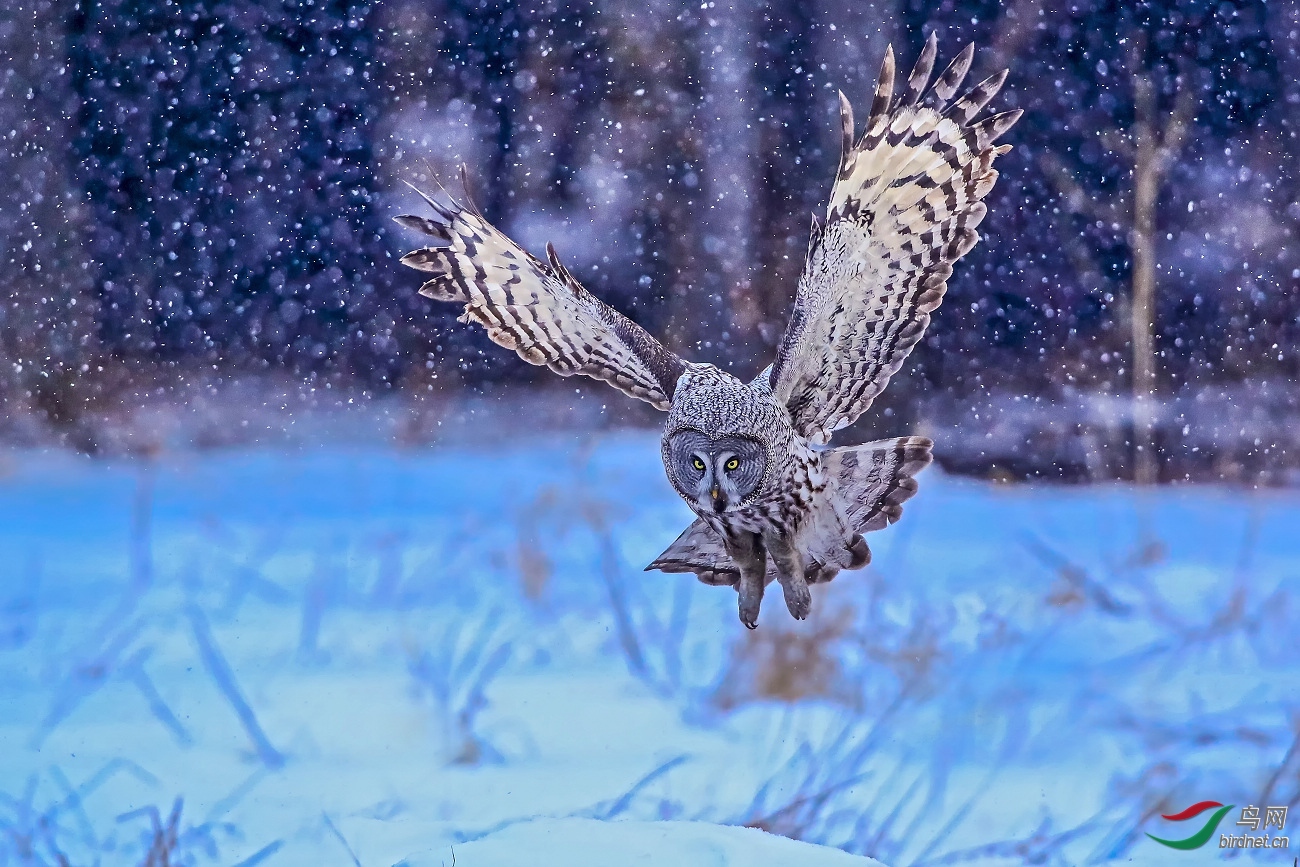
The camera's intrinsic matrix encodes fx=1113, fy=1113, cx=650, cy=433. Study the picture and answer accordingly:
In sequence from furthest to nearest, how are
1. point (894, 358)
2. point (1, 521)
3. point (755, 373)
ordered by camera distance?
1. point (1, 521)
2. point (755, 373)
3. point (894, 358)

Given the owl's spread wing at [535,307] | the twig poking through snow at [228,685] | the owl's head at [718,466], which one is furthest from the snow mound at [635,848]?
the owl's spread wing at [535,307]

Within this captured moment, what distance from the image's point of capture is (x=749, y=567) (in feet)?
6.00

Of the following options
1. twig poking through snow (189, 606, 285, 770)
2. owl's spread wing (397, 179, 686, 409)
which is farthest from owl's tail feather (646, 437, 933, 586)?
twig poking through snow (189, 606, 285, 770)

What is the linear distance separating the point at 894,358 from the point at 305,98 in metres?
1.34

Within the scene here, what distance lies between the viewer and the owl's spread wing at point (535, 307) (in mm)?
1799

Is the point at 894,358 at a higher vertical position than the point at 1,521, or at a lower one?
higher

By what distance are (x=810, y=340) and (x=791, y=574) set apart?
14.8 inches

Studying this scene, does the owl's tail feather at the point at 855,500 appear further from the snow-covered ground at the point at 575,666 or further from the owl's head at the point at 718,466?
the snow-covered ground at the point at 575,666

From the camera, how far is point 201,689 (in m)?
2.29

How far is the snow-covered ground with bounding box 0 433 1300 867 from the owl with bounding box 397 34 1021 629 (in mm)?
452

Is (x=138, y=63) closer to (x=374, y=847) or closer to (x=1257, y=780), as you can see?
(x=374, y=847)

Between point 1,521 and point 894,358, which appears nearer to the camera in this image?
point 894,358

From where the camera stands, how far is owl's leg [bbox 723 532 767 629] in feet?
5.96

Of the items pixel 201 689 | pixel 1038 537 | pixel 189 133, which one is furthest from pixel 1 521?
pixel 1038 537
